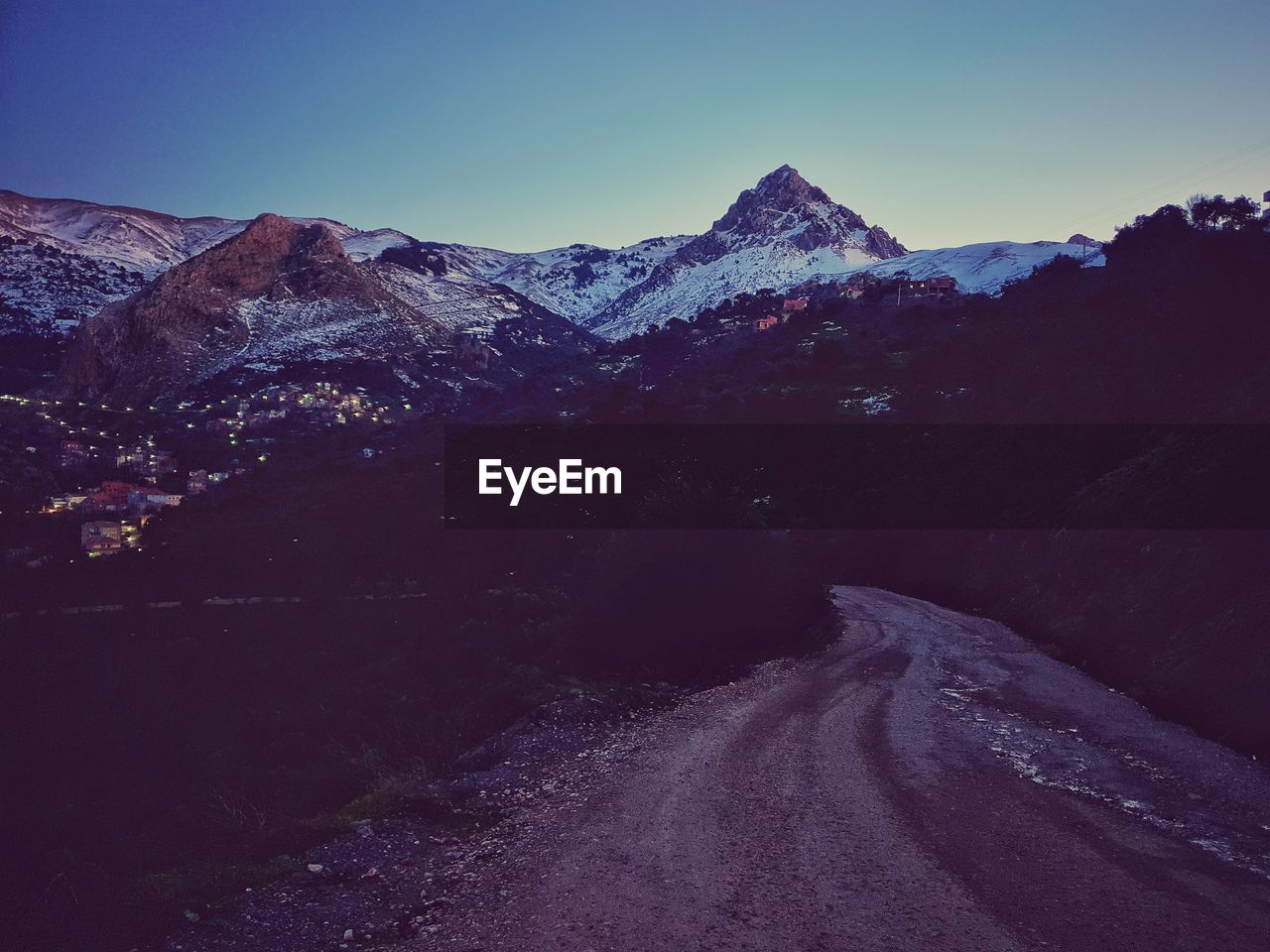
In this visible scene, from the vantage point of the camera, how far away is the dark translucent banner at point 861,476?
2294 centimetres

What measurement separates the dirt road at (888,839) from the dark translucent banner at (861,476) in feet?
31.2

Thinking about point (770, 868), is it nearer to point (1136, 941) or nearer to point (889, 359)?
point (1136, 941)

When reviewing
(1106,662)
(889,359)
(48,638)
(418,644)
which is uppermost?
(889,359)

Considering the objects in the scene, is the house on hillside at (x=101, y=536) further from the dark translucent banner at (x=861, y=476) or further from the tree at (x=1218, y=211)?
the tree at (x=1218, y=211)

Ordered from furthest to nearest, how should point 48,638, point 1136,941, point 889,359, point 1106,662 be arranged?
1. point 889,359
2. point 48,638
3. point 1106,662
4. point 1136,941

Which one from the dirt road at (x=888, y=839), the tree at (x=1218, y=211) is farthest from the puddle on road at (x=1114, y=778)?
the tree at (x=1218, y=211)

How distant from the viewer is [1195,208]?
252 feet

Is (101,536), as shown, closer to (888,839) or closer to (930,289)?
(888,839)

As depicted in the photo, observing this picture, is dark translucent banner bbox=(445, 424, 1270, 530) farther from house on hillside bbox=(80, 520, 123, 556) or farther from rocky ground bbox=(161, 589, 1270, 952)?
house on hillside bbox=(80, 520, 123, 556)

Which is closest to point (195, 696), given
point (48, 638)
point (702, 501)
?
Answer: point (48, 638)

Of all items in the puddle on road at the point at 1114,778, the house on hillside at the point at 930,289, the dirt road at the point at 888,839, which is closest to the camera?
the dirt road at the point at 888,839

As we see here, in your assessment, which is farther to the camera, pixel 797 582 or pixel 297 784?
pixel 797 582

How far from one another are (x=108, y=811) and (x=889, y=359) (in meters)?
99.7

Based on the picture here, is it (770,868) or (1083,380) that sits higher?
(1083,380)
